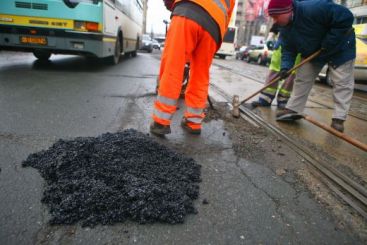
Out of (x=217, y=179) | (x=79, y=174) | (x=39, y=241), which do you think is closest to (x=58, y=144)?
(x=79, y=174)

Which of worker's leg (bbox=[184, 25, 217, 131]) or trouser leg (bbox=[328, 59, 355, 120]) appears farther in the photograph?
trouser leg (bbox=[328, 59, 355, 120])

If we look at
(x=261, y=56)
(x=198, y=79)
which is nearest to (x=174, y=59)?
(x=198, y=79)

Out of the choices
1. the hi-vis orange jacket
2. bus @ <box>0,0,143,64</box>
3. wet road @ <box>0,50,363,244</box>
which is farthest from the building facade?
wet road @ <box>0,50,363,244</box>

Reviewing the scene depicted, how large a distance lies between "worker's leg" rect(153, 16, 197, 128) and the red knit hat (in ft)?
3.94

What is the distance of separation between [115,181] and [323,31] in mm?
2987

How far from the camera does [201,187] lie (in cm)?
207

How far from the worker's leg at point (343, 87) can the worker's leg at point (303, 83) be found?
12.0 inches

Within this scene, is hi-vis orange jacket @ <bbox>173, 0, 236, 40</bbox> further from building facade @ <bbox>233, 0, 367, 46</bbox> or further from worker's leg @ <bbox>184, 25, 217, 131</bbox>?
building facade @ <bbox>233, 0, 367, 46</bbox>

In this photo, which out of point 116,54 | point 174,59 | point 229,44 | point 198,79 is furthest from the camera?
point 229,44

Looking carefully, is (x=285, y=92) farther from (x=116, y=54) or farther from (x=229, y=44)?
(x=229, y=44)

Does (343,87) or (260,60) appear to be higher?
(343,87)

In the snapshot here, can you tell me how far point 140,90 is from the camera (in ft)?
18.0

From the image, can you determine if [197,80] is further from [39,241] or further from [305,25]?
[39,241]

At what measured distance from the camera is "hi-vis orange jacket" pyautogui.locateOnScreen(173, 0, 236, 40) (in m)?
2.70
